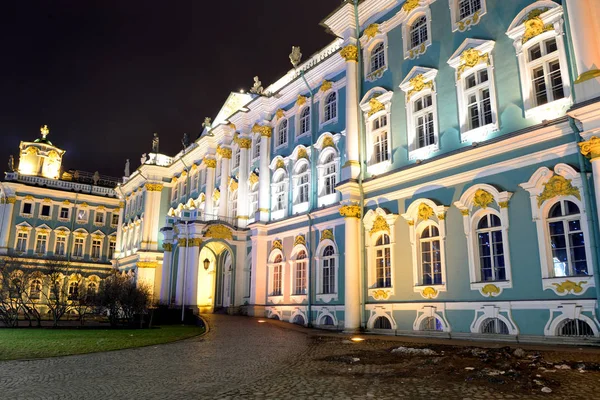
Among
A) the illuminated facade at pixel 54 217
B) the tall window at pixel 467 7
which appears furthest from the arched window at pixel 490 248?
the illuminated facade at pixel 54 217

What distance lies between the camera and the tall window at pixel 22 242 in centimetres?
4796

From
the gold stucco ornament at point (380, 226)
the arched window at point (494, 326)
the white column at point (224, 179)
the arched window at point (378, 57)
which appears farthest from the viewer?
the white column at point (224, 179)

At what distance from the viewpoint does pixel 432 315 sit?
55.7 feet

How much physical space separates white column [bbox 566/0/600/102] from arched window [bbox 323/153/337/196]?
12265 mm

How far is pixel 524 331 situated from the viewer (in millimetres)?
14172

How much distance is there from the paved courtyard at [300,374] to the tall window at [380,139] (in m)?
9.46

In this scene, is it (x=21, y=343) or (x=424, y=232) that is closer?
(x=21, y=343)

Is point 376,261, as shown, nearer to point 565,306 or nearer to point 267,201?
point 565,306

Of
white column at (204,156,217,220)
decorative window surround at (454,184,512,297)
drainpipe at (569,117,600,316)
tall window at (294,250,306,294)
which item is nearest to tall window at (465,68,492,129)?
decorative window surround at (454,184,512,297)

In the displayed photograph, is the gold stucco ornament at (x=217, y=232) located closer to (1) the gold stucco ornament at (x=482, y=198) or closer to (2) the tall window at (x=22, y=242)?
(1) the gold stucco ornament at (x=482, y=198)

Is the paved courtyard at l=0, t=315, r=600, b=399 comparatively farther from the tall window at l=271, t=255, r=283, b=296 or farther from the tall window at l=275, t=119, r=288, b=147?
the tall window at l=275, t=119, r=288, b=147

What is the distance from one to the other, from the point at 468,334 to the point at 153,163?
36.1 meters

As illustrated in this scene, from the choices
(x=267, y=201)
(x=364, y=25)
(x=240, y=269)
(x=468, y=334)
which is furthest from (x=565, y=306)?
(x=240, y=269)

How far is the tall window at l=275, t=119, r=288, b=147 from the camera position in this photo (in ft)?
93.8
